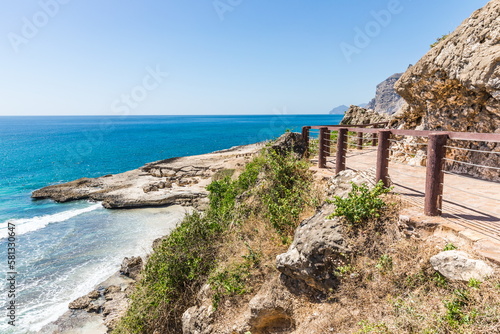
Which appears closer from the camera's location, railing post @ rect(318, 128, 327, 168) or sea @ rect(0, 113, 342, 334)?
railing post @ rect(318, 128, 327, 168)

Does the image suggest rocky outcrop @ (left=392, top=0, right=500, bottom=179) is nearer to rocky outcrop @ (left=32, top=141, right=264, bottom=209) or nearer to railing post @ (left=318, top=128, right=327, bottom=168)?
railing post @ (left=318, top=128, right=327, bottom=168)

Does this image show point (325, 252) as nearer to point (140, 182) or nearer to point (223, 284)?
point (223, 284)

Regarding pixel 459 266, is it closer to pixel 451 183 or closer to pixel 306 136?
pixel 451 183

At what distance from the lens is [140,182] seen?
122ft

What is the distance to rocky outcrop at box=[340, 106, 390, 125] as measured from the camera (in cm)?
2511

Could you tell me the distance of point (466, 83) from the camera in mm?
→ 8352

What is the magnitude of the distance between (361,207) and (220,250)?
495cm

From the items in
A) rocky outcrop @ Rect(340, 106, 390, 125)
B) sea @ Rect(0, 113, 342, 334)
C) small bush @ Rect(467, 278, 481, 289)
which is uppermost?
rocky outcrop @ Rect(340, 106, 390, 125)

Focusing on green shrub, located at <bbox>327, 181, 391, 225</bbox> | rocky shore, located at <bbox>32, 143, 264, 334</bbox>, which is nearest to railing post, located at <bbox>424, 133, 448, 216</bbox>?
green shrub, located at <bbox>327, 181, 391, 225</bbox>

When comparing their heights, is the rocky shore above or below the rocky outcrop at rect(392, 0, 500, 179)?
below

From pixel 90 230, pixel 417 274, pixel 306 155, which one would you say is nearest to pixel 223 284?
pixel 417 274

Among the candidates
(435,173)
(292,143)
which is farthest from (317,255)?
(292,143)

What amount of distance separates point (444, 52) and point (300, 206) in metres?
6.88

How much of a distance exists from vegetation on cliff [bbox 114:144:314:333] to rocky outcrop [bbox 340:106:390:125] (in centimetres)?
1747
